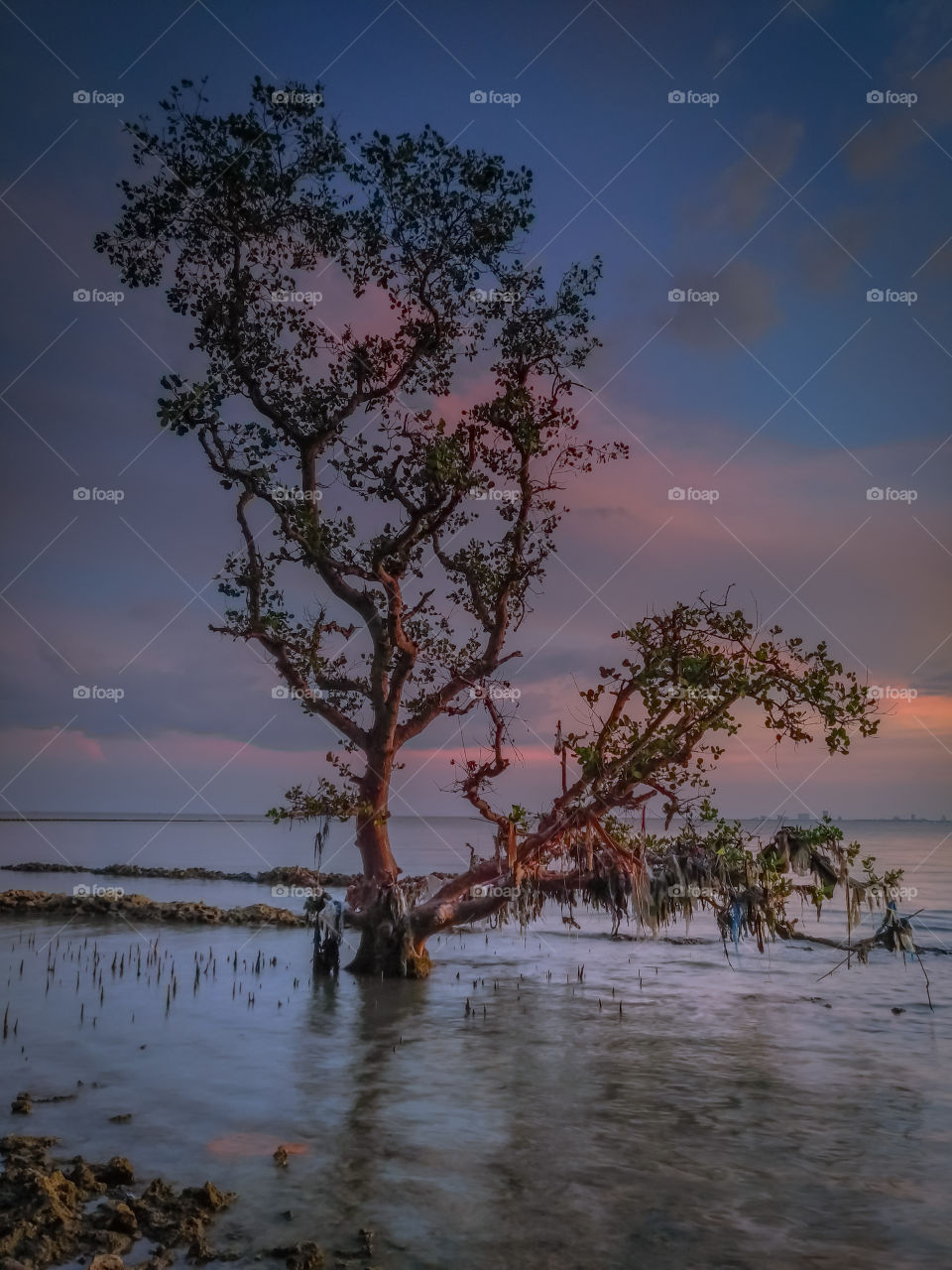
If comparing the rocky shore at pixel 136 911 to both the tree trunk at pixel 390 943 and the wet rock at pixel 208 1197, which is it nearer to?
the tree trunk at pixel 390 943

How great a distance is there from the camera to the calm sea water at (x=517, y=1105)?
8.00 metres

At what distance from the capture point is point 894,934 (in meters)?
16.1

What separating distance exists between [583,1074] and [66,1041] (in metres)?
7.90

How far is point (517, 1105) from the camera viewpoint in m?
11.9

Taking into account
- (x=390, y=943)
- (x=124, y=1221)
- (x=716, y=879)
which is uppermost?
(x=716, y=879)

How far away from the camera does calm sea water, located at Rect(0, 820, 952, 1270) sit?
8.00 meters

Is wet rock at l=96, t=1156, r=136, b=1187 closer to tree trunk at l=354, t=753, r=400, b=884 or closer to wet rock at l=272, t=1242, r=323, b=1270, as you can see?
wet rock at l=272, t=1242, r=323, b=1270

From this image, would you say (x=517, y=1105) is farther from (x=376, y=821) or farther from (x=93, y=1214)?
(x=376, y=821)

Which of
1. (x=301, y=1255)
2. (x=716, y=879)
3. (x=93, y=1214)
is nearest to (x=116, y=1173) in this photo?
(x=93, y=1214)

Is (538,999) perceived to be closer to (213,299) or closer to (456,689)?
(456,689)

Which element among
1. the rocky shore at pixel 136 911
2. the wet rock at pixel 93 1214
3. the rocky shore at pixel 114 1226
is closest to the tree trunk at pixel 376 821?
the wet rock at pixel 93 1214

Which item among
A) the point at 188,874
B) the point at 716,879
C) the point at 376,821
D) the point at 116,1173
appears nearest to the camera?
the point at 116,1173

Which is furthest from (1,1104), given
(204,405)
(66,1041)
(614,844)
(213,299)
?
(213,299)

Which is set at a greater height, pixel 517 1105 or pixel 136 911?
pixel 136 911
